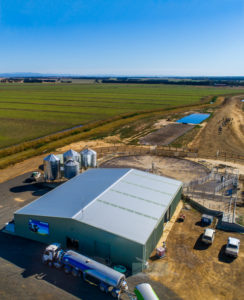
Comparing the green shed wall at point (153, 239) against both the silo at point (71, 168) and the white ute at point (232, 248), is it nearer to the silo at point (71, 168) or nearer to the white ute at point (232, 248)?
the white ute at point (232, 248)

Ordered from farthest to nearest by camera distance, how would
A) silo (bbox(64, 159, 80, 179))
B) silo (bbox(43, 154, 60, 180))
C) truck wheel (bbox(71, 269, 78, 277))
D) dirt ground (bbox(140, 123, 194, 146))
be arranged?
1. dirt ground (bbox(140, 123, 194, 146))
2. silo (bbox(43, 154, 60, 180))
3. silo (bbox(64, 159, 80, 179))
4. truck wheel (bbox(71, 269, 78, 277))

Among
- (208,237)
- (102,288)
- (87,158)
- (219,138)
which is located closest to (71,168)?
(87,158)

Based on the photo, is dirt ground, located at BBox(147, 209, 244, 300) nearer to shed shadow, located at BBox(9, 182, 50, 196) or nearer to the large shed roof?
the large shed roof

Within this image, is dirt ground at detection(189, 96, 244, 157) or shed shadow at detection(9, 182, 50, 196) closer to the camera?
shed shadow at detection(9, 182, 50, 196)

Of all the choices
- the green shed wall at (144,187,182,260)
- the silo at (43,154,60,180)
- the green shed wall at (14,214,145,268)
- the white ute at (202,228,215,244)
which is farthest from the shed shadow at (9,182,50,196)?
the white ute at (202,228,215,244)

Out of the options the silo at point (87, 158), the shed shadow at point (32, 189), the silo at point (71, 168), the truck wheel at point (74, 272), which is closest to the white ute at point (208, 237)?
the truck wheel at point (74, 272)

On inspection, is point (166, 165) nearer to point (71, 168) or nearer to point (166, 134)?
point (71, 168)

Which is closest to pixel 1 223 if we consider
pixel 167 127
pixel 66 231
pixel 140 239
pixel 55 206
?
pixel 55 206
